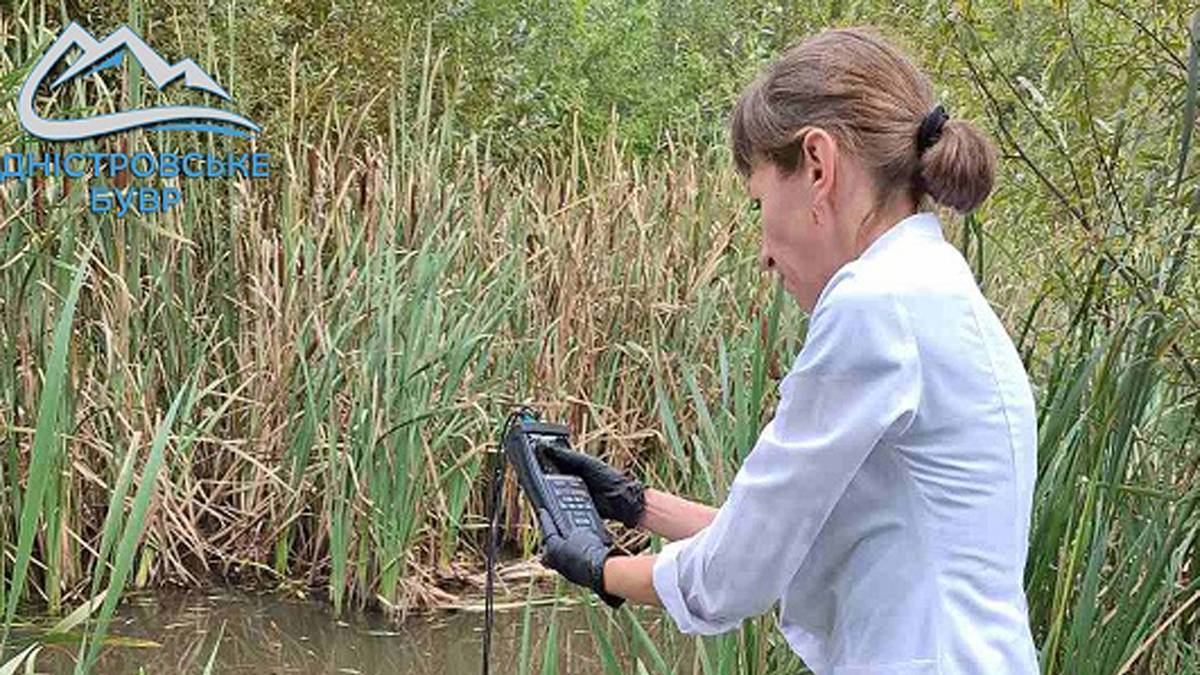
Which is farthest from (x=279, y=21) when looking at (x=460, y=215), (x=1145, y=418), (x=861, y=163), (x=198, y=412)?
(x=861, y=163)

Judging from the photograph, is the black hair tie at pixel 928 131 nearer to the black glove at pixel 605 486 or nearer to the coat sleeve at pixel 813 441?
the coat sleeve at pixel 813 441

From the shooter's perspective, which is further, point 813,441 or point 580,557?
point 580,557

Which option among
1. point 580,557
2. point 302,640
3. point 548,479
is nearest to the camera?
point 580,557

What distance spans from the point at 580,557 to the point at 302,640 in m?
3.01

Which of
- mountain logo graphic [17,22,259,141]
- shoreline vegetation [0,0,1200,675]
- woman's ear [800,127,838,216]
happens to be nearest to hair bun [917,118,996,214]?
woman's ear [800,127,838,216]

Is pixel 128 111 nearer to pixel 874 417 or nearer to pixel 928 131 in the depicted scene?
pixel 928 131

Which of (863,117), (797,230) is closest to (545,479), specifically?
(797,230)

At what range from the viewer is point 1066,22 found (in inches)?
123

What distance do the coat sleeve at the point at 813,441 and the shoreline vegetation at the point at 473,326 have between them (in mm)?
875

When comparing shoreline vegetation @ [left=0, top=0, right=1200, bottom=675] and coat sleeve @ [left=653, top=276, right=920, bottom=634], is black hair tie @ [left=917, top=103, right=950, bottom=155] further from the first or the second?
shoreline vegetation @ [left=0, top=0, right=1200, bottom=675]

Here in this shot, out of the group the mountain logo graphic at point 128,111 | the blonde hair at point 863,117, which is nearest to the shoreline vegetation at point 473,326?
the mountain logo graphic at point 128,111

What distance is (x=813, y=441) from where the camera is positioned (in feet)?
5.81

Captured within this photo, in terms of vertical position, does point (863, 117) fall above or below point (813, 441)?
above

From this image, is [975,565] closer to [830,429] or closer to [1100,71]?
[830,429]
